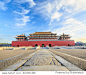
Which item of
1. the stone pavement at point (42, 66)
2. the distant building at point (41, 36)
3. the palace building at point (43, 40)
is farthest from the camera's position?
the distant building at point (41, 36)

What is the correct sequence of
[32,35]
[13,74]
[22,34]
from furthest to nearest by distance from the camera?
1. [22,34]
2. [32,35]
3. [13,74]

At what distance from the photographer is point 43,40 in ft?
99.9

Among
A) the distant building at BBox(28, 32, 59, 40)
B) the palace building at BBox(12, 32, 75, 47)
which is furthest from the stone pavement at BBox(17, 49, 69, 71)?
the distant building at BBox(28, 32, 59, 40)

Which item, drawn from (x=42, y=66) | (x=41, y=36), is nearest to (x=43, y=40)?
(x=41, y=36)

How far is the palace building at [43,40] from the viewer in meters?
30.0

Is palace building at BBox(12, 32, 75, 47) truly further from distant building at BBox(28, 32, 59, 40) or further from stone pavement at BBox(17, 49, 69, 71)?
stone pavement at BBox(17, 49, 69, 71)

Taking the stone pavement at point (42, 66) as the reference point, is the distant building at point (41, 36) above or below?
above

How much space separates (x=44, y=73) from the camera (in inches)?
64.8

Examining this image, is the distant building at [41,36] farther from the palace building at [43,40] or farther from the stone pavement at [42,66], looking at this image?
the stone pavement at [42,66]

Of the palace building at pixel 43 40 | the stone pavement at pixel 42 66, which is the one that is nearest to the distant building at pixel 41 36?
the palace building at pixel 43 40

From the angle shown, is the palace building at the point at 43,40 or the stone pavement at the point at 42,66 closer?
the stone pavement at the point at 42,66

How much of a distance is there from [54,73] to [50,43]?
94.3ft

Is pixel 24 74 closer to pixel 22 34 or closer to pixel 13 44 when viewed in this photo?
pixel 13 44

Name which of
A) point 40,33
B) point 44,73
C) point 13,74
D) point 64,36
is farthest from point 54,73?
point 64,36
